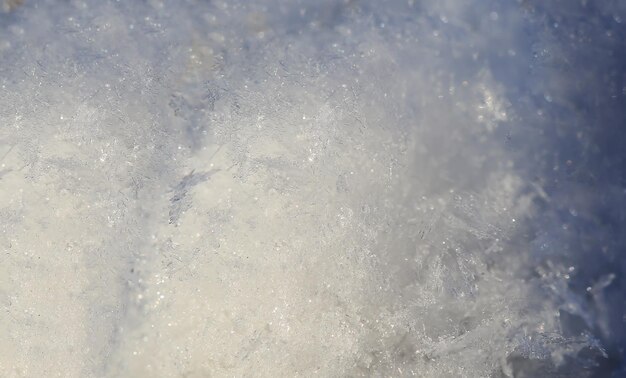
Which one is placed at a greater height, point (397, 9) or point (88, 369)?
point (397, 9)

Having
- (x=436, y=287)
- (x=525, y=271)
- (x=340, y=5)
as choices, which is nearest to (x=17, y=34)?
(x=340, y=5)

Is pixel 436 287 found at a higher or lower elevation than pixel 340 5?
lower

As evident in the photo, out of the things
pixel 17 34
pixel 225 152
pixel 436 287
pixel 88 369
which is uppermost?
pixel 17 34

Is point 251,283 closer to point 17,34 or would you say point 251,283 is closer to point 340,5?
point 340,5

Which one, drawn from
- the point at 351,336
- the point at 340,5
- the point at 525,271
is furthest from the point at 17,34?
the point at 525,271

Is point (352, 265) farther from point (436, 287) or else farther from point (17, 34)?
point (17, 34)

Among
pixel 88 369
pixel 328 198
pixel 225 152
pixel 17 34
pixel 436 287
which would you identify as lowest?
pixel 88 369
